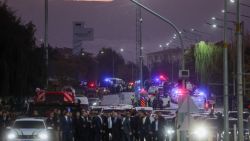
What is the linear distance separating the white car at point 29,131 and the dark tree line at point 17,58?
12309 mm

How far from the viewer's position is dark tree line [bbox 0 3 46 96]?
43969 mm

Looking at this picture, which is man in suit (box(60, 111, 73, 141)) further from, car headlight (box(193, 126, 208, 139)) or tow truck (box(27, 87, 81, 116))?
car headlight (box(193, 126, 208, 139))

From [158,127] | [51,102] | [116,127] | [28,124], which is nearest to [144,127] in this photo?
[158,127]

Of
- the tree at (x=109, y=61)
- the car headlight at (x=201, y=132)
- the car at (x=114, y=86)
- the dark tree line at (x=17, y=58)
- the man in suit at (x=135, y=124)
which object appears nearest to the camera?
the car headlight at (x=201, y=132)

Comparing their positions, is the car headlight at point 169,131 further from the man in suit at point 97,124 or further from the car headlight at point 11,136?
the car headlight at point 11,136

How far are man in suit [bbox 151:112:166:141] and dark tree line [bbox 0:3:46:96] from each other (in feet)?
45.4

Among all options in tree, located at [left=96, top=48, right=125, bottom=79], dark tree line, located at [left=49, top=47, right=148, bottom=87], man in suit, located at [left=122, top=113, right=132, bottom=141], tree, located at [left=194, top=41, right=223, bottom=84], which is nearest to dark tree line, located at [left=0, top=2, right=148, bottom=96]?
dark tree line, located at [left=49, top=47, right=148, bottom=87]

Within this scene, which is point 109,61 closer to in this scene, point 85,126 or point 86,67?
point 86,67

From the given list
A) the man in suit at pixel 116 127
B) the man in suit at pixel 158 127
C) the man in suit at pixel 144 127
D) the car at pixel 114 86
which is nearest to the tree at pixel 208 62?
the car at pixel 114 86

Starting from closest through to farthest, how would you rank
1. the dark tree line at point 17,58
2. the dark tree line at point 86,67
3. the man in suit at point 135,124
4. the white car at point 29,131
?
the white car at point 29,131, the man in suit at point 135,124, the dark tree line at point 17,58, the dark tree line at point 86,67

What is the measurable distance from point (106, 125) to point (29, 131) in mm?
4657

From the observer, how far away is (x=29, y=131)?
3144 centimetres

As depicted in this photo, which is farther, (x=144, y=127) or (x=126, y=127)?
(x=126, y=127)

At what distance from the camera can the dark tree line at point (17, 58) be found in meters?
44.0
